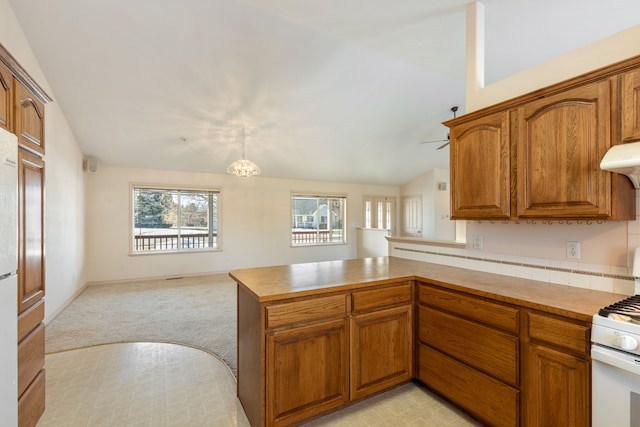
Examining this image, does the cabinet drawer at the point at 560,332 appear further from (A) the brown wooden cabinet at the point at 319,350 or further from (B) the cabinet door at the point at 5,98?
(B) the cabinet door at the point at 5,98

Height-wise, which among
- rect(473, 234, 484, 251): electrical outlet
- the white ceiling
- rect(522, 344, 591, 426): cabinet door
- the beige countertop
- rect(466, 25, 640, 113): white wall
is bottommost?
rect(522, 344, 591, 426): cabinet door

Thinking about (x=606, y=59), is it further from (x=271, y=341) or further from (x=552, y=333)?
(x=271, y=341)

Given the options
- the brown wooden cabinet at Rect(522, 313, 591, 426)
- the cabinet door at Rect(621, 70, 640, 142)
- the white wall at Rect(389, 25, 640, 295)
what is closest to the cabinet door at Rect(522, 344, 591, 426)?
the brown wooden cabinet at Rect(522, 313, 591, 426)

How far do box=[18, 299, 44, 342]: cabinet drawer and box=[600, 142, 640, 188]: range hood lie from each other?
318 cm

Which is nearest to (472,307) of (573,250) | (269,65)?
(573,250)

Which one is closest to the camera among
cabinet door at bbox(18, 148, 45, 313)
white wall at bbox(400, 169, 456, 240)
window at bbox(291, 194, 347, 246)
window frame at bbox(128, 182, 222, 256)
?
cabinet door at bbox(18, 148, 45, 313)

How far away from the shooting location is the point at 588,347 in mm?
1323

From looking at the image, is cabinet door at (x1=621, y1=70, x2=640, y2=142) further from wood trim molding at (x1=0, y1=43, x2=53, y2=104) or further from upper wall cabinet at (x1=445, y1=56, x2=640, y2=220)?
wood trim molding at (x1=0, y1=43, x2=53, y2=104)

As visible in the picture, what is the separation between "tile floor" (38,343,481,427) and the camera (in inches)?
75.4

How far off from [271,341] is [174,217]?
5.49 m

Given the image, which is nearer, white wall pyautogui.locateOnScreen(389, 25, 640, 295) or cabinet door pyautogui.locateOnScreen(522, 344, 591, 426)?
cabinet door pyautogui.locateOnScreen(522, 344, 591, 426)

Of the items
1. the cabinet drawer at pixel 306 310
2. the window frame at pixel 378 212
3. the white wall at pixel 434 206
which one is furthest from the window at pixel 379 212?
the cabinet drawer at pixel 306 310

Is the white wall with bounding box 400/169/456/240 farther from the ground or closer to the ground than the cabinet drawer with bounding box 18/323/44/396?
farther from the ground

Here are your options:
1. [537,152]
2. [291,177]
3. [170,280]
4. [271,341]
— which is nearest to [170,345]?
[271,341]
